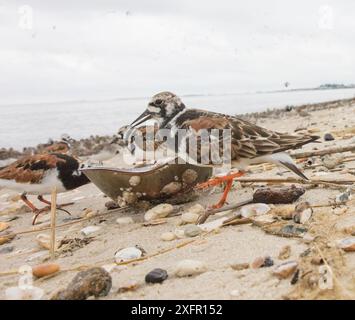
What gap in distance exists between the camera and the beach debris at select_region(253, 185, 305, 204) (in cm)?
361

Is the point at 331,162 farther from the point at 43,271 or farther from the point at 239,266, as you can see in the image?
the point at 43,271

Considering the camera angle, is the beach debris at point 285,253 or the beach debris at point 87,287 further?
the beach debris at point 285,253

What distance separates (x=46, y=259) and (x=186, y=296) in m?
1.51

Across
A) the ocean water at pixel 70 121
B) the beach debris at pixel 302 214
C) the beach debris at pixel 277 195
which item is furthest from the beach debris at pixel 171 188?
the ocean water at pixel 70 121

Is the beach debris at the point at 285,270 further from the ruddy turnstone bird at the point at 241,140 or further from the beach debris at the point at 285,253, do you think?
the ruddy turnstone bird at the point at 241,140

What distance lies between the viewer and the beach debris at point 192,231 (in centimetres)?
326

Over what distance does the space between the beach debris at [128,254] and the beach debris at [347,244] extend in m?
1.22

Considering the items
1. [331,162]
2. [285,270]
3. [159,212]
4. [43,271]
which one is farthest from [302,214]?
[331,162]

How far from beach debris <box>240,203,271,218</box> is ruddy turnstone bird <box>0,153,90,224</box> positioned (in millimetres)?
2443

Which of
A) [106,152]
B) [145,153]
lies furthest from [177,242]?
[106,152]

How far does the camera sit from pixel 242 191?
446cm

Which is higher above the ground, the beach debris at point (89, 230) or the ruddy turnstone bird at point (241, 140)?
the ruddy turnstone bird at point (241, 140)
